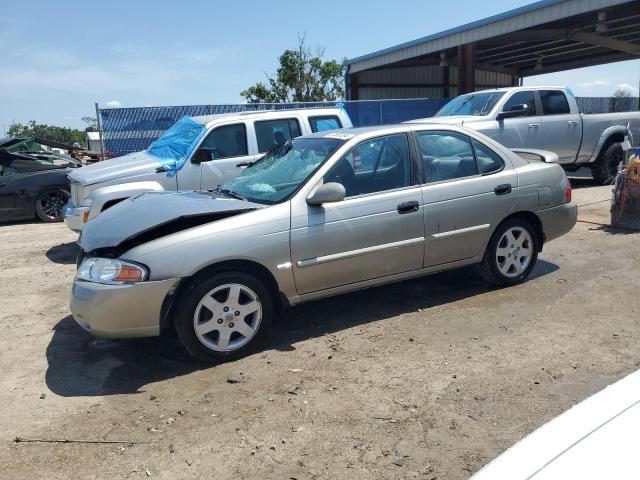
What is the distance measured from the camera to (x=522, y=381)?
3656mm

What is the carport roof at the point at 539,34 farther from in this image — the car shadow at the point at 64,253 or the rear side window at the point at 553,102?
the car shadow at the point at 64,253

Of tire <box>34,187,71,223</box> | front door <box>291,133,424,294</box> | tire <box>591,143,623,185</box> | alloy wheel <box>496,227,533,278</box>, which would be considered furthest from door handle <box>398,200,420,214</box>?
tire <box>591,143,623,185</box>

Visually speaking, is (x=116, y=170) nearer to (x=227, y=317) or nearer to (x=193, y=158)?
(x=193, y=158)

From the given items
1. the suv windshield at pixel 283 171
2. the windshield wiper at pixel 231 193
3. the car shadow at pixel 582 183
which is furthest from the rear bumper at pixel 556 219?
the car shadow at pixel 582 183

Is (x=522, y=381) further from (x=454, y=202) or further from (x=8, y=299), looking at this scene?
(x=8, y=299)

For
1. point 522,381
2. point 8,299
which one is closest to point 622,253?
point 522,381

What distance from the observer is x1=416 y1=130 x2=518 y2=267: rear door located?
491cm

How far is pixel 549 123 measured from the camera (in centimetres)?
1074

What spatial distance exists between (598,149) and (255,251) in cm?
958

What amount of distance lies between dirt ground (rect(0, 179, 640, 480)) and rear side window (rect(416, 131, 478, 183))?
1185mm

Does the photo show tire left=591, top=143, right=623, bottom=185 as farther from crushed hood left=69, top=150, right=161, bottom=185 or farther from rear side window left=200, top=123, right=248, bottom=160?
crushed hood left=69, top=150, right=161, bottom=185

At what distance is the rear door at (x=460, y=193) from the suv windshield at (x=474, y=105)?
5513mm

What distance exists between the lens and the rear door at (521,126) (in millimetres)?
10242

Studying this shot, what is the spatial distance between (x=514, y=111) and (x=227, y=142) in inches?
208
